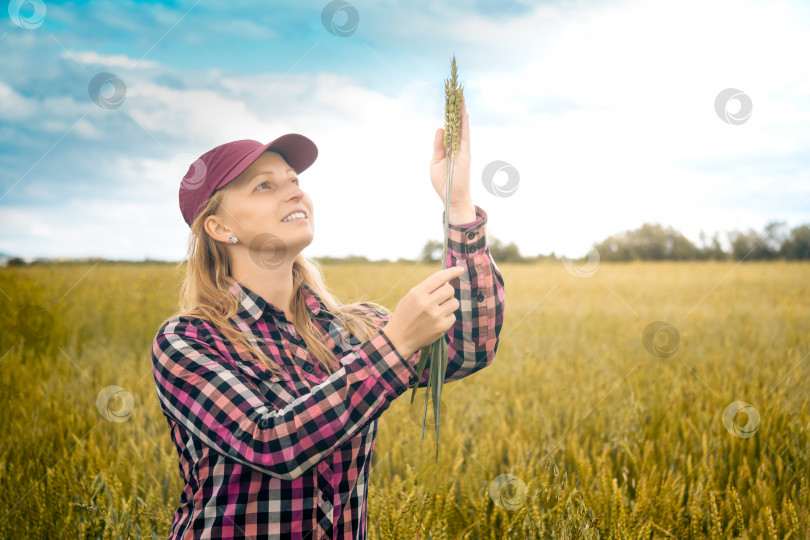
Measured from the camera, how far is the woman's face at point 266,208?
1.73 meters

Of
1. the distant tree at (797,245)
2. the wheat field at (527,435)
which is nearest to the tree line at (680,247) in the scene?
the distant tree at (797,245)

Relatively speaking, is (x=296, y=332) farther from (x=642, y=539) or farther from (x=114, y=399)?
(x=114, y=399)

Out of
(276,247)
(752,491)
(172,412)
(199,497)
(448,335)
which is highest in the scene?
(276,247)

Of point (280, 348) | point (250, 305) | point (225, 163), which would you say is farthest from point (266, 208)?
point (280, 348)

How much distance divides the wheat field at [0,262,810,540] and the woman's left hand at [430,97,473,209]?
760 mm

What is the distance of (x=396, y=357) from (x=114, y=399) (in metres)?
4.05

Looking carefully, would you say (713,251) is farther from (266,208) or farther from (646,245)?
(266,208)

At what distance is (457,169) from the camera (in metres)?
1.52

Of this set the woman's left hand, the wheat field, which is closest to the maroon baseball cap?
the woman's left hand

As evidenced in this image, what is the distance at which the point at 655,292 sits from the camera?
1062 cm

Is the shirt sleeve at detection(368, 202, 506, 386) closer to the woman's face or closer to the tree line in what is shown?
the woman's face

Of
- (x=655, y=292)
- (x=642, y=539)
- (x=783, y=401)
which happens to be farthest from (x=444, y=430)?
(x=655, y=292)

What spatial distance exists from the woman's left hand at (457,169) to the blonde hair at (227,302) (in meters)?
0.66

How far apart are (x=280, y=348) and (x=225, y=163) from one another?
2.20 ft
